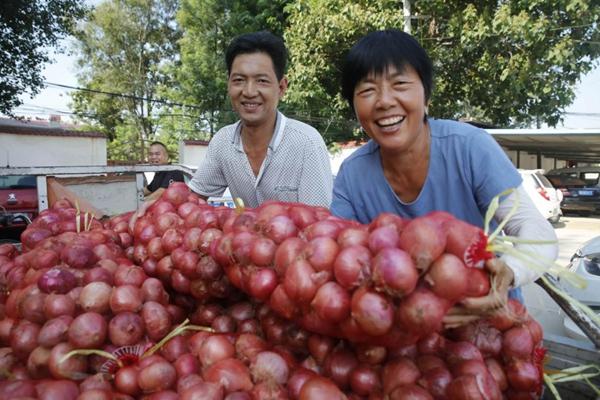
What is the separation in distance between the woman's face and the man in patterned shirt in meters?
0.93

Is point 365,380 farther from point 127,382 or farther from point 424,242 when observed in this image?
point 127,382

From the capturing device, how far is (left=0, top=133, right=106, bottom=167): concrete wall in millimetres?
15008

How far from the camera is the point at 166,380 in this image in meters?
1.19

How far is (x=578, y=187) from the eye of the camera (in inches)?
597

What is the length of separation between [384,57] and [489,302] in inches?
34.1

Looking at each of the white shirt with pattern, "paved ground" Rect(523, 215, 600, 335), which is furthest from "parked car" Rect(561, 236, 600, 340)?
the white shirt with pattern

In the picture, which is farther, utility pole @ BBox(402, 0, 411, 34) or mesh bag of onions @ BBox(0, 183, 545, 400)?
utility pole @ BBox(402, 0, 411, 34)

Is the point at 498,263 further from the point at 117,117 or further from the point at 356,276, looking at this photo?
the point at 117,117

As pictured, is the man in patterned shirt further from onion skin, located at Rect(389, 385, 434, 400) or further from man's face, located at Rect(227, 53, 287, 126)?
onion skin, located at Rect(389, 385, 434, 400)

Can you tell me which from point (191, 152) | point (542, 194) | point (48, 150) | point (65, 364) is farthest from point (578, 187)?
point (48, 150)

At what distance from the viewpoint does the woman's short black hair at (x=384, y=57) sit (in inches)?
60.2

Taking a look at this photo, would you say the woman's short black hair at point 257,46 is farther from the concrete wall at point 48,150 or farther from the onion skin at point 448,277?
the concrete wall at point 48,150

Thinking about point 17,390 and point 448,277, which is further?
point 17,390

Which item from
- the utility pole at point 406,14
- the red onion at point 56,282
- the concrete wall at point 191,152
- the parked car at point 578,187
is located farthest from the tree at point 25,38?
the parked car at point 578,187
